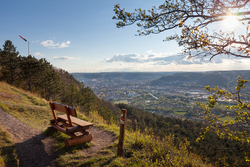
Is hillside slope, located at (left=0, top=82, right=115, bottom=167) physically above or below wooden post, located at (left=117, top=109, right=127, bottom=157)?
below

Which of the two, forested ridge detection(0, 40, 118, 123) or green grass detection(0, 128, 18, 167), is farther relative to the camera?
forested ridge detection(0, 40, 118, 123)

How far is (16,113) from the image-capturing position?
7223mm

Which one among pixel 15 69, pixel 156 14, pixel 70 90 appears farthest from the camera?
pixel 70 90

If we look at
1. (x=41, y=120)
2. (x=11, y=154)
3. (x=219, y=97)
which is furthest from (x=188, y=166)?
(x=41, y=120)

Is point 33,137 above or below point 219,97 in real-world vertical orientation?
below

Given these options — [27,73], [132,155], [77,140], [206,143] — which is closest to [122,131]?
[132,155]

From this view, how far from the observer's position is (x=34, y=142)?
4.85 meters

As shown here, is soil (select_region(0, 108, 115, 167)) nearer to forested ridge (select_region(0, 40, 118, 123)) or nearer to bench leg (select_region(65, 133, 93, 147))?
bench leg (select_region(65, 133, 93, 147))

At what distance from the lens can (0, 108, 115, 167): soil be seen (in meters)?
3.86

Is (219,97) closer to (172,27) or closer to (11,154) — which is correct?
(172,27)

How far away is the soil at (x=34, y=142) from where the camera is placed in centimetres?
386

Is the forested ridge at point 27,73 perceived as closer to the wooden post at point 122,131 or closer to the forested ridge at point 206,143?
the forested ridge at point 206,143

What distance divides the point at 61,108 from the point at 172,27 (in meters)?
4.05

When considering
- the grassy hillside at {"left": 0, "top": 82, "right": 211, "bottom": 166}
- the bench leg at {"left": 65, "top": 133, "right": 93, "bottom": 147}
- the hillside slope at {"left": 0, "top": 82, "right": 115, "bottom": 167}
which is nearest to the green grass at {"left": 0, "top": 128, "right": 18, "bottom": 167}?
the grassy hillside at {"left": 0, "top": 82, "right": 211, "bottom": 166}
